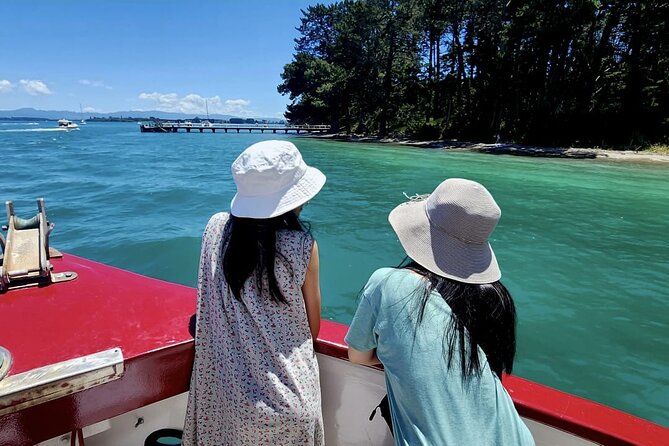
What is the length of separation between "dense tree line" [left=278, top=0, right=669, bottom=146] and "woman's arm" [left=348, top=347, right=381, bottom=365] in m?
30.5

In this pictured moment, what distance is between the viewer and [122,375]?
53.4 inches

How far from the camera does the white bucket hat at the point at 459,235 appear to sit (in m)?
1.21

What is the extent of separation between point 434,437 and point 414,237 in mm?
559

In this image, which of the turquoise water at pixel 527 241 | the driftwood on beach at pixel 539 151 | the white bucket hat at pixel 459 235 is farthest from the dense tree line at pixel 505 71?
the white bucket hat at pixel 459 235

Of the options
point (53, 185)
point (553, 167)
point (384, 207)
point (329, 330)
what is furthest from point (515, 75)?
point (329, 330)

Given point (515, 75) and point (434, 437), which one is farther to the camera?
point (515, 75)

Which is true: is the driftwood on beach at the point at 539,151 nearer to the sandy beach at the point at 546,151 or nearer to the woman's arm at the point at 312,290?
the sandy beach at the point at 546,151

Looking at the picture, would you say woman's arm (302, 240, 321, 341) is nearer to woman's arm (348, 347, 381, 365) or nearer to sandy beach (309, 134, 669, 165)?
woman's arm (348, 347, 381, 365)

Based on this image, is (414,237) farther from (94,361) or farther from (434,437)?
(94,361)

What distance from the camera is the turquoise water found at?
Answer: 4312 millimetres

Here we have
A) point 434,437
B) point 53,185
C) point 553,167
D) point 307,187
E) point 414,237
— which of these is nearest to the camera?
point 434,437

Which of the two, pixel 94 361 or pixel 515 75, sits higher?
pixel 515 75

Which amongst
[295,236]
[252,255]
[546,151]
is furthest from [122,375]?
Result: [546,151]

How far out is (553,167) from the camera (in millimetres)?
20750
